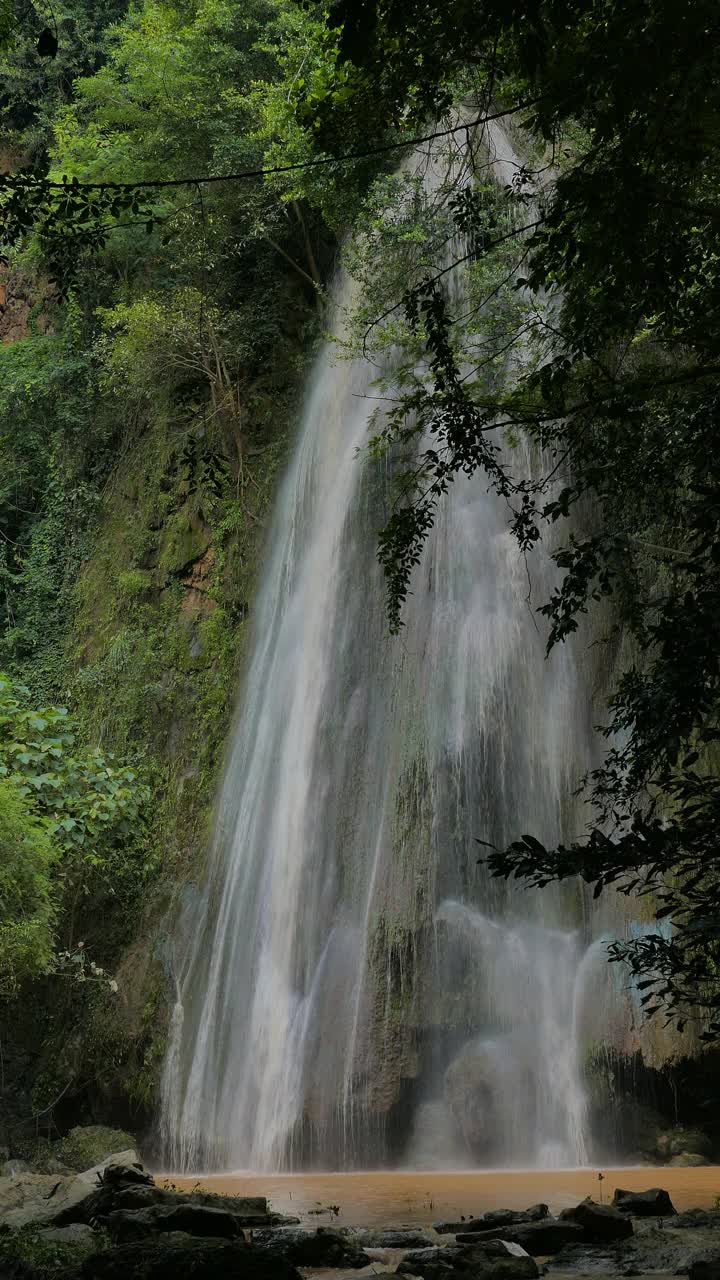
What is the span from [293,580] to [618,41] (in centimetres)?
1218

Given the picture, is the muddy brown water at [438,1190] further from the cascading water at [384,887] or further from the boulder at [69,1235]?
the boulder at [69,1235]

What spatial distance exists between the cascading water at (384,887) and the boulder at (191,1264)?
249 inches

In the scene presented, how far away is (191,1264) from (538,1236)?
1.90 meters

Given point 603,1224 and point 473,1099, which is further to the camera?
point 473,1099

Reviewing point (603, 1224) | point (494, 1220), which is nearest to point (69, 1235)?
point (494, 1220)

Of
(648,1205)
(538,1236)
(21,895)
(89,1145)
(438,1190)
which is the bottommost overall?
(538,1236)

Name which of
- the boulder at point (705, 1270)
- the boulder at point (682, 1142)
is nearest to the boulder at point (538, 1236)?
the boulder at point (705, 1270)

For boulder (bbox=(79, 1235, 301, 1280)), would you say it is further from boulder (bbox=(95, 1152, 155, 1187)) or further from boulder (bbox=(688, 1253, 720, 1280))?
boulder (bbox=(95, 1152, 155, 1187))

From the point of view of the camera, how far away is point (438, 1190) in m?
8.50

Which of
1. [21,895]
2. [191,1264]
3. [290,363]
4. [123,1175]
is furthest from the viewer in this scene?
[290,363]

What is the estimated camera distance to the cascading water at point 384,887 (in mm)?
10977

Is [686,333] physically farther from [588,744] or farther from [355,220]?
[355,220]

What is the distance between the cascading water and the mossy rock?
534 mm

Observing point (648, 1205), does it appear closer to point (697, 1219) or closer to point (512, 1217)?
point (697, 1219)
